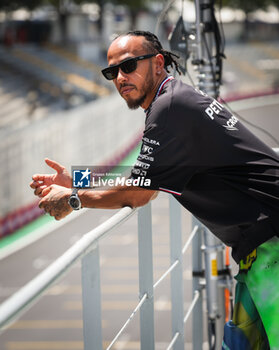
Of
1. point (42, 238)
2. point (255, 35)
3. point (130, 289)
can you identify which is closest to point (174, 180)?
point (130, 289)

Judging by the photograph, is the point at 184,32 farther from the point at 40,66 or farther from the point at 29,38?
the point at 29,38

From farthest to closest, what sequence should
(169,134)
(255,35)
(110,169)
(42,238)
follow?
(255,35)
(110,169)
(42,238)
(169,134)

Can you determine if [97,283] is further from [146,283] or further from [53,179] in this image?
[53,179]

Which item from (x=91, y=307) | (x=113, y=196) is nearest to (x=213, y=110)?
(x=113, y=196)

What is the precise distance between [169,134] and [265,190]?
1.60 ft

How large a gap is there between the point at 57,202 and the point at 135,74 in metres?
0.67

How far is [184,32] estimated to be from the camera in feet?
14.8

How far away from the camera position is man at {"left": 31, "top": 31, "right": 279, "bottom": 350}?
263 centimetres

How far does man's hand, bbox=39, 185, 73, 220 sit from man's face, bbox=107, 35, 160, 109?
510 mm

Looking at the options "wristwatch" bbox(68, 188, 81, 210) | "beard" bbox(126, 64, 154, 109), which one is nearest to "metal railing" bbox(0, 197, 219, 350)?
"wristwatch" bbox(68, 188, 81, 210)

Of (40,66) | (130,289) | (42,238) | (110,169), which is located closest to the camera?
(130,289)

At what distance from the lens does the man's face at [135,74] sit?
2881 mm

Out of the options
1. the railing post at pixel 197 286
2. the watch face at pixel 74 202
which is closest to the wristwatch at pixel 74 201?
the watch face at pixel 74 202

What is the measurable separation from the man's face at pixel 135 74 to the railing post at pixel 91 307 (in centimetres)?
95
